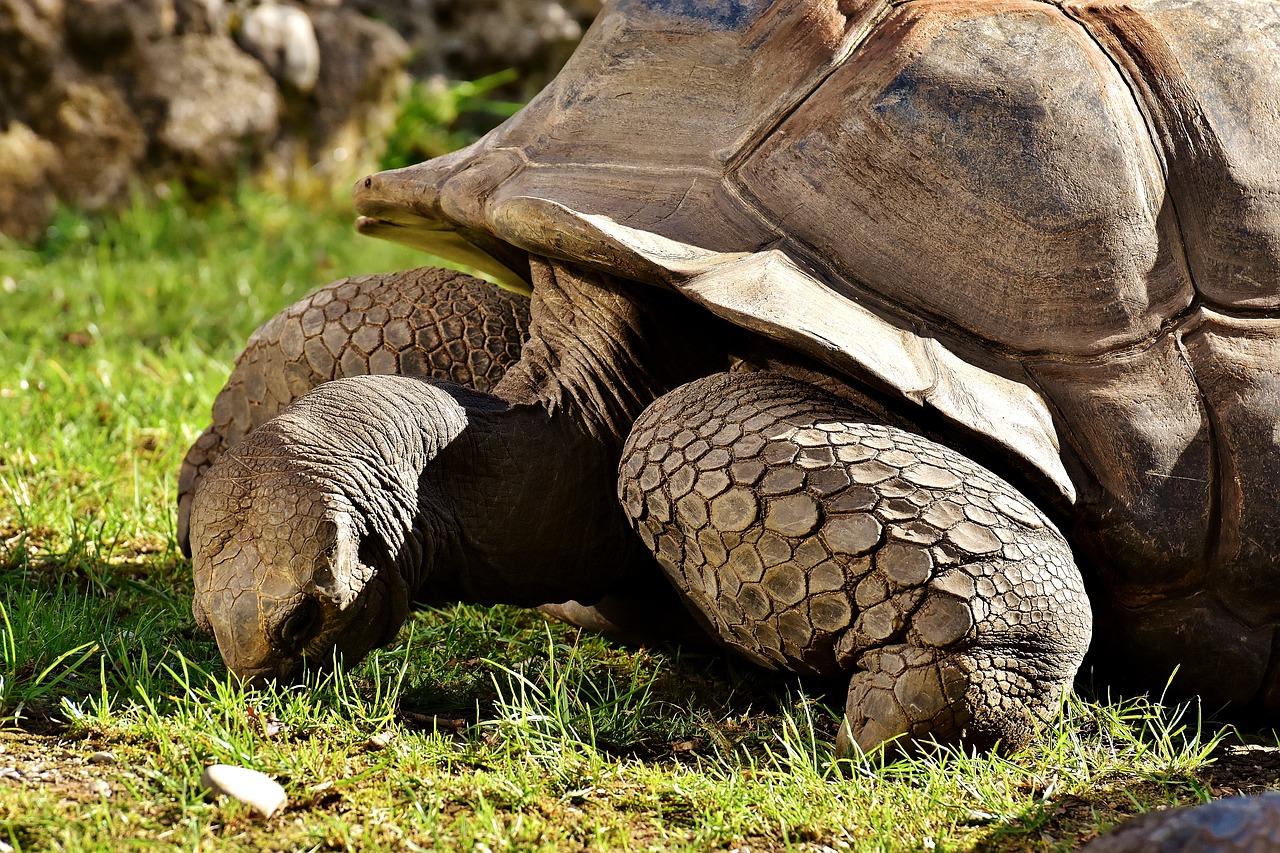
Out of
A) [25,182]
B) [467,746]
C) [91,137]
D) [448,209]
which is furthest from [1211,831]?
[91,137]

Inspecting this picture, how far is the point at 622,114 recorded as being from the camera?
309cm

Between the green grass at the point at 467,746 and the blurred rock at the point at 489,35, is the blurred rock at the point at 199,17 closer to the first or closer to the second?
the blurred rock at the point at 489,35

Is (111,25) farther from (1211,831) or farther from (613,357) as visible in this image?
(1211,831)

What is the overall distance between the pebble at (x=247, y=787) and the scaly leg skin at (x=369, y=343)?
52.2 inches

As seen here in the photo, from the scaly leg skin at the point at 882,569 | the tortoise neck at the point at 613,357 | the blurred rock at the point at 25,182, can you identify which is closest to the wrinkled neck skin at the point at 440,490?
the tortoise neck at the point at 613,357

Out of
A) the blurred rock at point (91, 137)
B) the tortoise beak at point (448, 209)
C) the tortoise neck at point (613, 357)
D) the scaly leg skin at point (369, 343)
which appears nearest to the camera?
the tortoise neck at point (613, 357)

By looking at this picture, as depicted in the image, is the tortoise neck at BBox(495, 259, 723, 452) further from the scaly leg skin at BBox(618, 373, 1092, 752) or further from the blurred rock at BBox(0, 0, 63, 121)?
the blurred rock at BBox(0, 0, 63, 121)

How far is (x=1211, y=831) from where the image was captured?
Result: 5.84 ft

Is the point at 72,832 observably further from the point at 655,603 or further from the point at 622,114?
the point at 622,114

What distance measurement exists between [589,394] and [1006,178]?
108cm

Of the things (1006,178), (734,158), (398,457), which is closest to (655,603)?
(398,457)

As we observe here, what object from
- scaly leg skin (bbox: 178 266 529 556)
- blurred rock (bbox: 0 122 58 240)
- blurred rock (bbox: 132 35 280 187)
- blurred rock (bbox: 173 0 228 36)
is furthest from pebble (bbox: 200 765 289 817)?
blurred rock (bbox: 173 0 228 36)

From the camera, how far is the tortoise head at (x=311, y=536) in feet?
8.11

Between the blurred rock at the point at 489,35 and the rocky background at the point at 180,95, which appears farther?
the blurred rock at the point at 489,35
